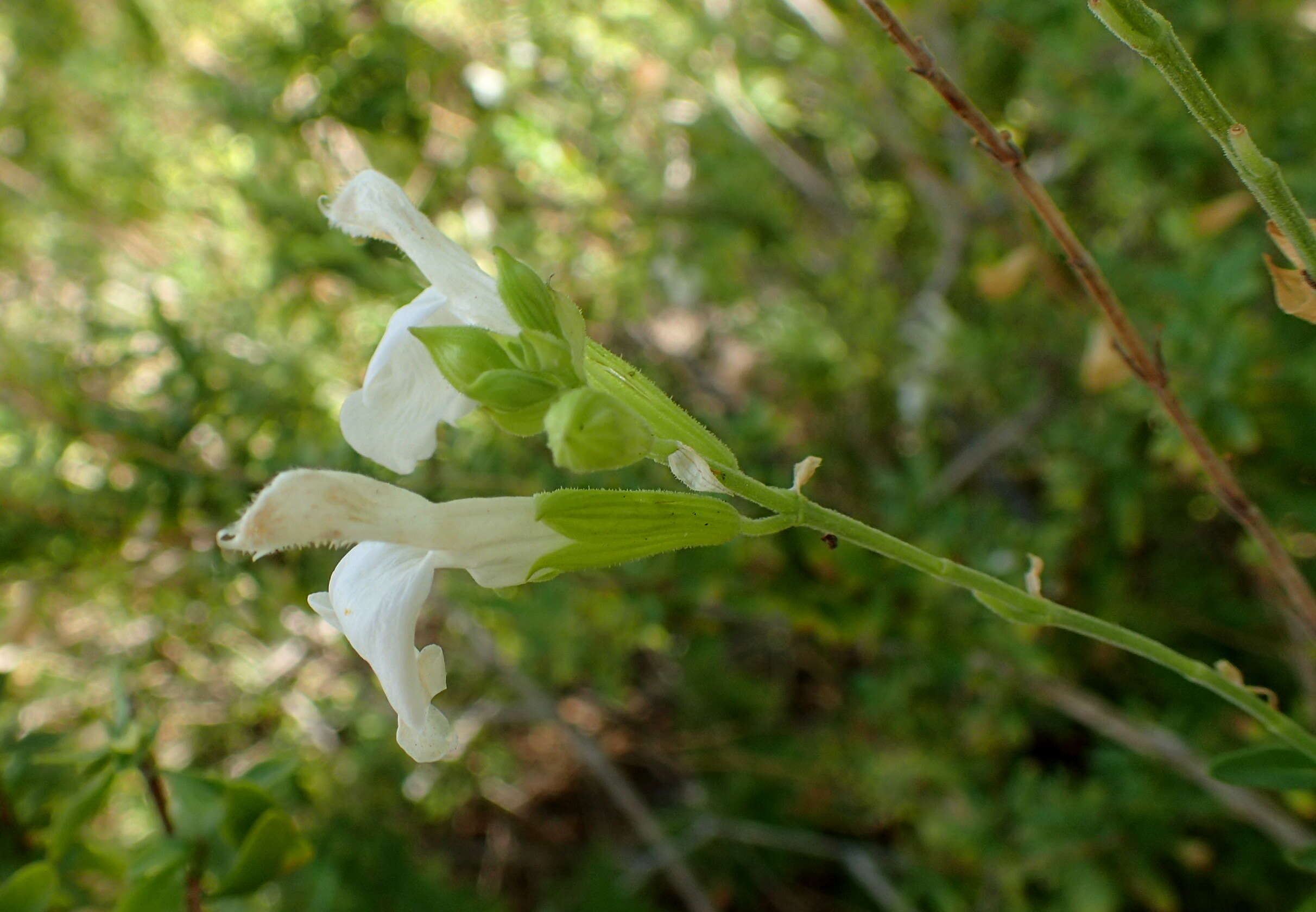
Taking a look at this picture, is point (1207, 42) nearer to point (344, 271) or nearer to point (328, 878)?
point (344, 271)

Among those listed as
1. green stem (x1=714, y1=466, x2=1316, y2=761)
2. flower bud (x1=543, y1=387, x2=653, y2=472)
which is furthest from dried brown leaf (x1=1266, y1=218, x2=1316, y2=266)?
flower bud (x1=543, y1=387, x2=653, y2=472)

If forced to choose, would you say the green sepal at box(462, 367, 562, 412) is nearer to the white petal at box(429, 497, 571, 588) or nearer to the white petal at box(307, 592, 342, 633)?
the white petal at box(429, 497, 571, 588)

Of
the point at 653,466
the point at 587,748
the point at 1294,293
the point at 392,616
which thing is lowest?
the point at 587,748

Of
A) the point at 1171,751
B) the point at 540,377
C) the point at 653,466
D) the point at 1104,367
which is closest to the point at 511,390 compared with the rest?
the point at 540,377

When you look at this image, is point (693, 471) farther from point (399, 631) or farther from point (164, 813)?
point (164, 813)

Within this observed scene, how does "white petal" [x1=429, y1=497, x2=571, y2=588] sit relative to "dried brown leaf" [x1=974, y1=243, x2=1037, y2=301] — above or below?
above

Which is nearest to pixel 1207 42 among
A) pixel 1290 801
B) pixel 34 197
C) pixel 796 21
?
pixel 796 21
